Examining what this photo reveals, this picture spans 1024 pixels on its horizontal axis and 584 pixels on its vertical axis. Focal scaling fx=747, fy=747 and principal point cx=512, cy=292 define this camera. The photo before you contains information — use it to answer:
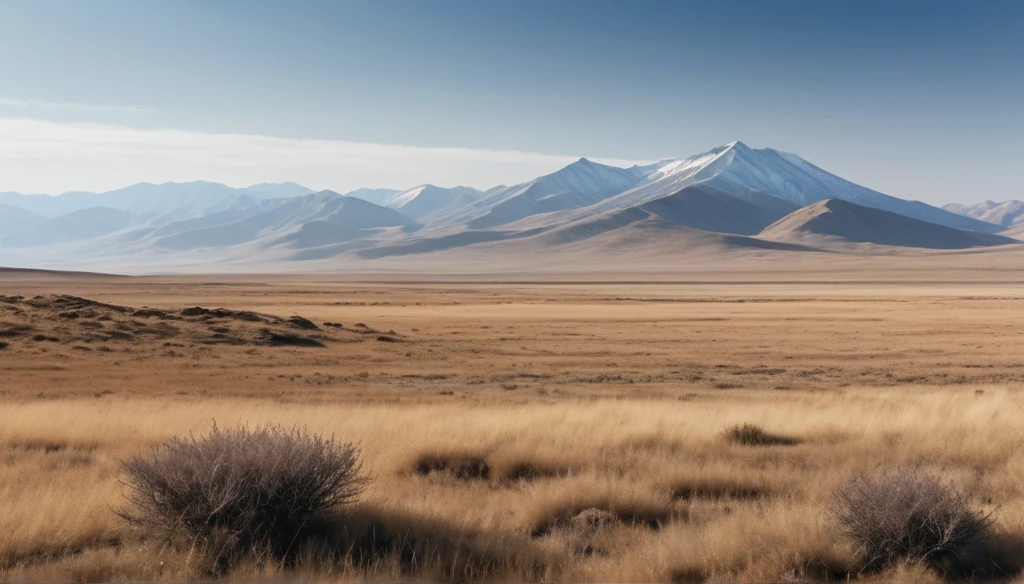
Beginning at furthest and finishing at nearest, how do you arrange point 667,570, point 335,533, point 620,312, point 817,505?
1. point 620,312
2. point 817,505
3. point 335,533
4. point 667,570

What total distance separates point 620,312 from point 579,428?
56.2 m

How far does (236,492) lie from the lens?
6109 mm

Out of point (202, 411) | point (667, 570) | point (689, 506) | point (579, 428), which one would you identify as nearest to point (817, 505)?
point (689, 506)

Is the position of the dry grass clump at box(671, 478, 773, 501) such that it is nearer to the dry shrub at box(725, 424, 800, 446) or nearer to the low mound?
the dry shrub at box(725, 424, 800, 446)

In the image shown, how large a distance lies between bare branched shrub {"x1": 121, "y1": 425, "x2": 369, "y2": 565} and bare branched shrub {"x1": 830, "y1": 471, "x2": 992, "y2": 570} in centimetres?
460

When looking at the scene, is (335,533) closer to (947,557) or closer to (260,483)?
(260,483)

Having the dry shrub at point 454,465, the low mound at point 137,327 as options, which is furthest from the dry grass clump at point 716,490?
the low mound at point 137,327

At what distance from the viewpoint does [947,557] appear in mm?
6258

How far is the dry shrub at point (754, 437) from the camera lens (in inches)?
472

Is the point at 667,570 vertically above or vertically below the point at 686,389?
above

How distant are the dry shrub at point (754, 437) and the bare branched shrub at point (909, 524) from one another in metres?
5.53

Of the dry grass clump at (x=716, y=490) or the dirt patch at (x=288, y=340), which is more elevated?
the dry grass clump at (x=716, y=490)

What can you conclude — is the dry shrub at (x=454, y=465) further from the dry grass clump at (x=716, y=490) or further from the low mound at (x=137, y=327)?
the low mound at (x=137, y=327)

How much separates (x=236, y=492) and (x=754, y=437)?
872 cm
